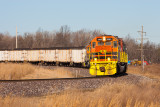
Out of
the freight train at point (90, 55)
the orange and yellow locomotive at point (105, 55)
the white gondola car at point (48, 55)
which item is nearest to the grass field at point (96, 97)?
the orange and yellow locomotive at point (105, 55)

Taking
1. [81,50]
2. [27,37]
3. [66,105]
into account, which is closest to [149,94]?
[66,105]

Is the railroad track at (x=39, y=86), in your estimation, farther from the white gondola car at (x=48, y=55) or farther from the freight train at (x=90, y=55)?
the white gondola car at (x=48, y=55)

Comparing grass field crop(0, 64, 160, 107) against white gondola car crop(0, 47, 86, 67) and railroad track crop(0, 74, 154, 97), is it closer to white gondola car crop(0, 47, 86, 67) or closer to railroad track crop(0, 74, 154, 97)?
railroad track crop(0, 74, 154, 97)

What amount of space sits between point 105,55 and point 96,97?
9.89 metres

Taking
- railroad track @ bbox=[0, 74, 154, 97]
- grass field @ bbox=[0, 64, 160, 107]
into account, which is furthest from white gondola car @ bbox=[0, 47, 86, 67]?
railroad track @ bbox=[0, 74, 154, 97]

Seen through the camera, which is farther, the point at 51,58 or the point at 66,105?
the point at 51,58

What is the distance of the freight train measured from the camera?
18.6 m

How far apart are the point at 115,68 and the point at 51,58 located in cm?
2067

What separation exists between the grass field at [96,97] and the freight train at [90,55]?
380 cm

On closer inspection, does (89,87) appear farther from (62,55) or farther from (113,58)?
(62,55)

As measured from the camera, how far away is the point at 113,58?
61.5 feet

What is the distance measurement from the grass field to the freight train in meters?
3.80

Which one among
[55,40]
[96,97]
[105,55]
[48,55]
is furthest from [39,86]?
[55,40]

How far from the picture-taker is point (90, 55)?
19.6 metres
